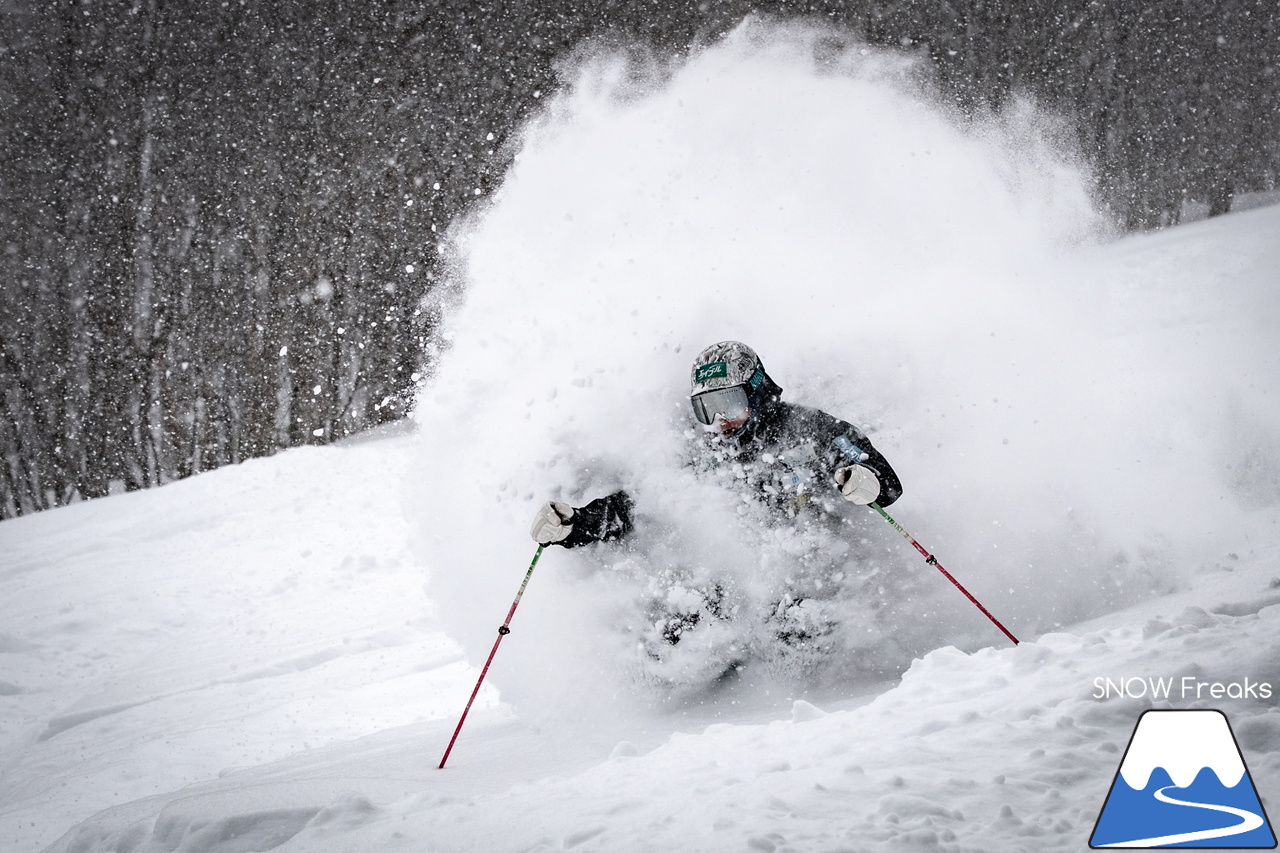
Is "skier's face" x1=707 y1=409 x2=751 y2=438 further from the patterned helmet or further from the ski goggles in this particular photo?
the patterned helmet

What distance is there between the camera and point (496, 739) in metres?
3.88

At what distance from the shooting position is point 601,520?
387 centimetres

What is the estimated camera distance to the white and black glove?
144 inches

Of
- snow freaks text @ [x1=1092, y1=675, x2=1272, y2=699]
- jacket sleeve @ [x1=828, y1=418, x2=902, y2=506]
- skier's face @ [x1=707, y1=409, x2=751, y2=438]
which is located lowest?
snow freaks text @ [x1=1092, y1=675, x2=1272, y2=699]

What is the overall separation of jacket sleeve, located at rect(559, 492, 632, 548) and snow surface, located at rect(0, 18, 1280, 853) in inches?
5.8

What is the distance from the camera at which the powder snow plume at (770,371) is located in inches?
161

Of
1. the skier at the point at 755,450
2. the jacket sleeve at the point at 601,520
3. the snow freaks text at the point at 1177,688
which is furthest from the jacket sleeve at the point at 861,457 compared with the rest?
the snow freaks text at the point at 1177,688

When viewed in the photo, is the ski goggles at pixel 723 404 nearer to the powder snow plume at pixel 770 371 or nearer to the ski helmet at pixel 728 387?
the ski helmet at pixel 728 387

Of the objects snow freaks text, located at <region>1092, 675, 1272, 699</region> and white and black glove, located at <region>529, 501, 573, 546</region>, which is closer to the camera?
snow freaks text, located at <region>1092, 675, 1272, 699</region>

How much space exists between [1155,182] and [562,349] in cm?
1613

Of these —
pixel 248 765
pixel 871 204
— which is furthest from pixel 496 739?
pixel 871 204

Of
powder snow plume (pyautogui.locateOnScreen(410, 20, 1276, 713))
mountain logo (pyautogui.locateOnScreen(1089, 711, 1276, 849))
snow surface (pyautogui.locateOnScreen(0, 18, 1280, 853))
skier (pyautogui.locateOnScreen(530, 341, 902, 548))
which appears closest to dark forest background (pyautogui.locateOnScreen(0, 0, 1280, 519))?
snow surface (pyautogui.locateOnScreen(0, 18, 1280, 853))

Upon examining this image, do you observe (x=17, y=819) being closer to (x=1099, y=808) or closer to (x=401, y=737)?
(x=401, y=737)

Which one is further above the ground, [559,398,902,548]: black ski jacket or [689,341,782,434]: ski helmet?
[689,341,782,434]: ski helmet
